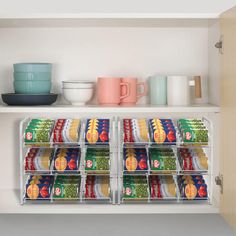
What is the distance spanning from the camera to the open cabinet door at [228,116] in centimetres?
187

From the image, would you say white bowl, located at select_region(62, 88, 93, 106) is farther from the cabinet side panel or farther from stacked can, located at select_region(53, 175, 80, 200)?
the cabinet side panel

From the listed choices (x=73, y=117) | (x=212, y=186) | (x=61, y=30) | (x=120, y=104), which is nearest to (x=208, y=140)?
(x=212, y=186)

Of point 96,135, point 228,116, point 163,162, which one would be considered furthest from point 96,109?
point 228,116

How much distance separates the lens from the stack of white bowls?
2.16 meters

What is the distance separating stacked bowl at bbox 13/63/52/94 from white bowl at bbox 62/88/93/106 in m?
0.08

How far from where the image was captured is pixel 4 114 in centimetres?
230

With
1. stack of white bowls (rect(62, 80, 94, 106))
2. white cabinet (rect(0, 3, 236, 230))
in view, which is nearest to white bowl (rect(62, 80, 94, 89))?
stack of white bowls (rect(62, 80, 94, 106))

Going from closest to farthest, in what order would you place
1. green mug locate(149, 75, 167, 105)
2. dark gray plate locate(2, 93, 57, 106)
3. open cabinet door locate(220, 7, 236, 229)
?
open cabinet door locate(220, 7, 236, 229)
dark gray plate locate(2, 93, 57, 106)
green mug locate(149, 75, 167, 105)

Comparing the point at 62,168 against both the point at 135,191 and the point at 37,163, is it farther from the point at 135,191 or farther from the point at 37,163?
the point at 135,191

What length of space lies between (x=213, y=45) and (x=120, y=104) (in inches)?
16.9

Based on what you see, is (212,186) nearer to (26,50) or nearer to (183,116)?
(183,116)
